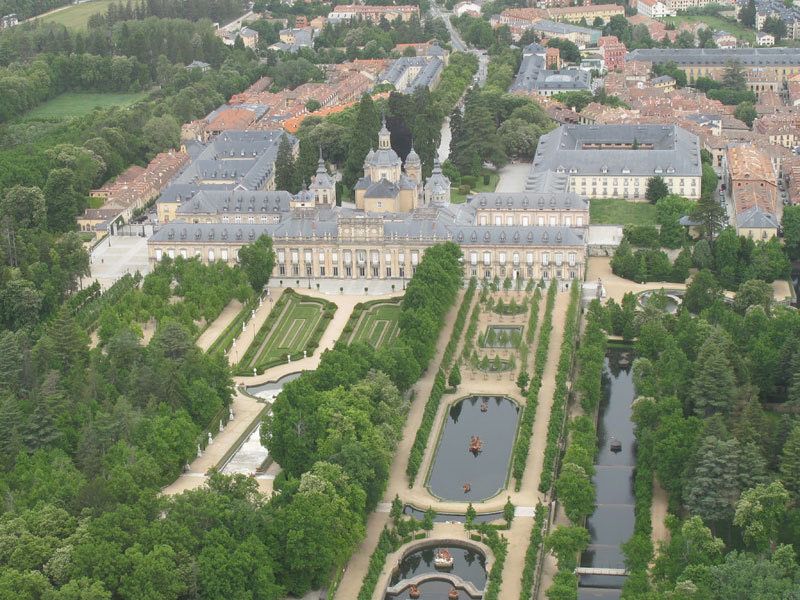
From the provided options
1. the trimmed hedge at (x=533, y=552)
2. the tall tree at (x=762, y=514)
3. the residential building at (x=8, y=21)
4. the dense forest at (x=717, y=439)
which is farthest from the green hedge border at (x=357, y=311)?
the residential building at (x=8, y=21)

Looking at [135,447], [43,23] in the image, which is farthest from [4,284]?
[43,23]

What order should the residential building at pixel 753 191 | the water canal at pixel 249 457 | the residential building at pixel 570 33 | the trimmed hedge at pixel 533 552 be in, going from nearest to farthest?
the trimmed hedge at pixel 533 552 → the water canal at pixel 249 457 → the residential building at pixel 753 191 → the residential building at pixel 570 33

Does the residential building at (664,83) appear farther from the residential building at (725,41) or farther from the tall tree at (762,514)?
the tall tree at (762,514)

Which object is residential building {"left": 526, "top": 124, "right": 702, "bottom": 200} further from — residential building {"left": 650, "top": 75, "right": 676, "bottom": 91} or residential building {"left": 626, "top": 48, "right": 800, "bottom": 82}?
residential building {"left": 626, "top": 48, "right": 800, "bottom": 82}

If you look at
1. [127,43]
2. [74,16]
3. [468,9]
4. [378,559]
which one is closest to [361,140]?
[378,559]

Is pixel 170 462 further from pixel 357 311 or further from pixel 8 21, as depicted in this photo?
pixel 8 21
